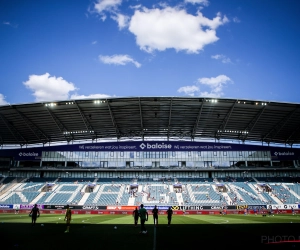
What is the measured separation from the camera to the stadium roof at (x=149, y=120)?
47281mm

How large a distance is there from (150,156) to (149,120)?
1069 cm

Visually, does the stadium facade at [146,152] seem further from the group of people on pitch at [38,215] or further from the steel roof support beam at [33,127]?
the group of people on pitch at [38,215]

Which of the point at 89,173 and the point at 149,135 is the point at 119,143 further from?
the point at 89,173

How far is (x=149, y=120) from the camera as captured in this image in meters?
54.4

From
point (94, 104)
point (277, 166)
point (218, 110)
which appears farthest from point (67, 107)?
point (277, 166)

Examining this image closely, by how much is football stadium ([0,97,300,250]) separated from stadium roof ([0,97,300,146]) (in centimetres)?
20

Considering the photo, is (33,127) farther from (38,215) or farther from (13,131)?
(38,215)

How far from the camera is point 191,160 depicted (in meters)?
60.5

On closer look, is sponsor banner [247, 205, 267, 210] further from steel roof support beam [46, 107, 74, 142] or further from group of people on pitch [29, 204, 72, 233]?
steel roof support beam [46, 107, 74, 142]

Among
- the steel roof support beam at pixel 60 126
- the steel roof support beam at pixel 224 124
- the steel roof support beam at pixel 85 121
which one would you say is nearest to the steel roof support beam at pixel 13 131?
the steel roof support beam at pixel 60 126

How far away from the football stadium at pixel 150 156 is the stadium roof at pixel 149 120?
0.20m

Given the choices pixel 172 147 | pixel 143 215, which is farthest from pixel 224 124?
pixel 143 215

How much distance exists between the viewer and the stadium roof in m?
47.3
